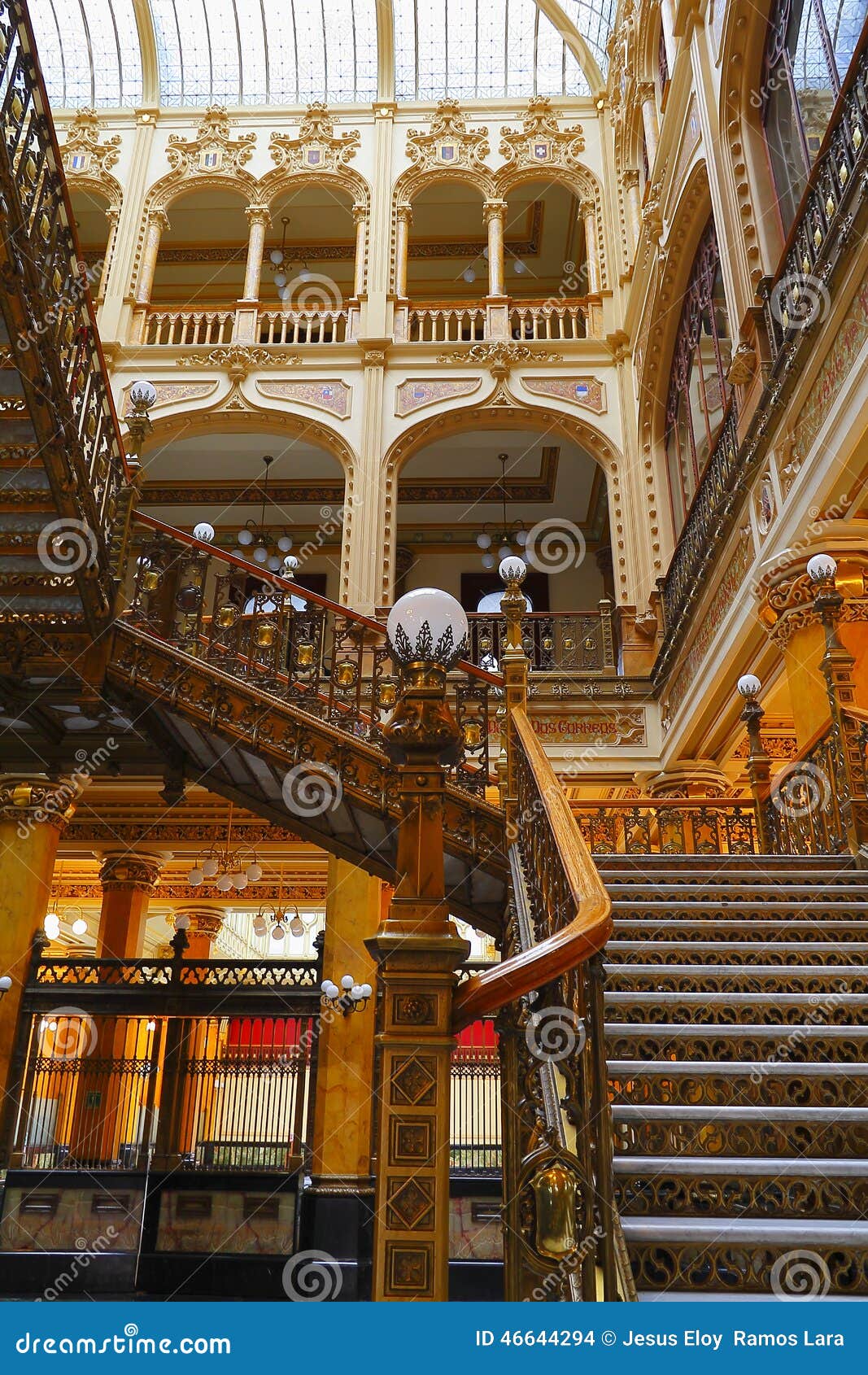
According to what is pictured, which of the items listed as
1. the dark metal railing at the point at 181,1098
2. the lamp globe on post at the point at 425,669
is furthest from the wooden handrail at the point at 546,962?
the dark metal railing at the point at 181,1098

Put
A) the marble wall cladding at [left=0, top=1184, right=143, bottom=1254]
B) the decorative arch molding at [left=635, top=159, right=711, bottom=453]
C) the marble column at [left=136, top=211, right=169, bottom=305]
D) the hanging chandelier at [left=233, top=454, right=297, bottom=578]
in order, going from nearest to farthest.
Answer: the marble wall cladding at [left=0, top=1184, right=143, bottom=1254]
the decorative arch molding at [left=635, top=159, right=711, bottom=453]
the marble column at [left=136, top=211, right=169, bottom=305]
the hanging chandelier at [left=233, top=454, right=297, bottom=578]

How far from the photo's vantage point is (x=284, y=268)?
16.6m

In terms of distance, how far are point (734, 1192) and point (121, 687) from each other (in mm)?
4436

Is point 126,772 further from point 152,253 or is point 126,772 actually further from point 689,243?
point 152,253

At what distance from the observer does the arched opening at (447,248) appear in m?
15.5

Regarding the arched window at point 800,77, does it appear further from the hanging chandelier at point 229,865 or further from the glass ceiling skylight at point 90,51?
the glass ceiling skylight at point 90,51

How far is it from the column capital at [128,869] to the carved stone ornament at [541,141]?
10.8 metres

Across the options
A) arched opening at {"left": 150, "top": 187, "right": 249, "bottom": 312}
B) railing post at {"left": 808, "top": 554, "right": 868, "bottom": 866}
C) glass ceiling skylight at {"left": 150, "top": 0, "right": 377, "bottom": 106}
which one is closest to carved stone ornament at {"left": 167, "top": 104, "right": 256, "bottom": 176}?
glass ceiling skylight at {"left": 150, "top": 0, "right": 377, "bottom": 106}

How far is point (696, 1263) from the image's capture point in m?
2.61

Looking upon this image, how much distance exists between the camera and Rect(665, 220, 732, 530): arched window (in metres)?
9.68

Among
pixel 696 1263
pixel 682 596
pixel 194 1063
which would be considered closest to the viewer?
pixel 696 1263

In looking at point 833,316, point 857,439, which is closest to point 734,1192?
point 857,439

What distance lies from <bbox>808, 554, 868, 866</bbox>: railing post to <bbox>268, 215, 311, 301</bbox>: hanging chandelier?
40.0 feet

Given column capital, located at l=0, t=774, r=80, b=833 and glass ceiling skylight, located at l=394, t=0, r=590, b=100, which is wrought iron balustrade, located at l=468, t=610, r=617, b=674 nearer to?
column capital, located at l=0, t=774, r=80, b=833
